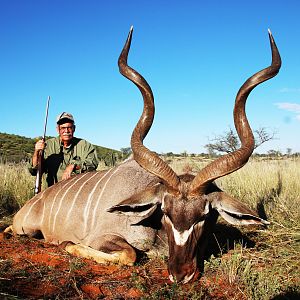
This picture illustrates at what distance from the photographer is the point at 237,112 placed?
3205 mm

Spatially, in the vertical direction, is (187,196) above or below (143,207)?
above

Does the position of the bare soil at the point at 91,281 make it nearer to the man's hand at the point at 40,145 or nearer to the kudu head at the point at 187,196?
the kudu head at the point at 187,196

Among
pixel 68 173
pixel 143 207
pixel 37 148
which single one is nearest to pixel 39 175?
pixel 37 148

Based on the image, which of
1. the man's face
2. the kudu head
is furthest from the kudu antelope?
the man's face

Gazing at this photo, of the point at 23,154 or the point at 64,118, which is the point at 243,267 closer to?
the point at 64,118

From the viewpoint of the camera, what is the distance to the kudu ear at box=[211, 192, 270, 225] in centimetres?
295

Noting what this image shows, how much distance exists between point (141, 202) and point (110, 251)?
1.97 feet

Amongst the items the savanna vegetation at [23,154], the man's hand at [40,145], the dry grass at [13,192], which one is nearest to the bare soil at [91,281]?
the man's hand at [40,145]

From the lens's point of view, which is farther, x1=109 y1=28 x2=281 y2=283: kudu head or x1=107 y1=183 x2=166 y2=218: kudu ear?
x1=107 y1=183 x2=166 y2=218: kudu ear

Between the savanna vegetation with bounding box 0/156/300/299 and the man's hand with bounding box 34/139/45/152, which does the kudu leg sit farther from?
the man's hand with bounding box 34/139/45/152

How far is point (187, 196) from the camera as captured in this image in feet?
9.58

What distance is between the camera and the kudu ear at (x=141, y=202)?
124 inches

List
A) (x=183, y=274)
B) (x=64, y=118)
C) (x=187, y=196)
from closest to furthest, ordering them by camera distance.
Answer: (x=183, y=274), (x=187, y=196), (x=64, y=118)

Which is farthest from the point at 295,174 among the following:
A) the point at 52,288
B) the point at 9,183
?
the point at 52,288
